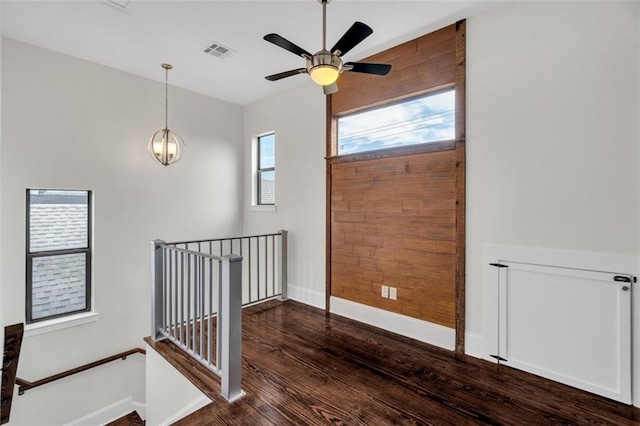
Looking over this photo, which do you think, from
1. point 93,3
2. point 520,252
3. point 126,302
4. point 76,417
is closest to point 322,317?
point 520,252

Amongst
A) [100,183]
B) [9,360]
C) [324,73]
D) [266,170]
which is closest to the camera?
[9,360]

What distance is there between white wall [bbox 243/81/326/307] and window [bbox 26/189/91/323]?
90.9 inches

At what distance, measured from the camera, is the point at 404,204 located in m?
3.08

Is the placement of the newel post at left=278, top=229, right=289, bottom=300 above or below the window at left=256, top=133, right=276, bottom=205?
below

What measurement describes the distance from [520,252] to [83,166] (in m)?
4.57

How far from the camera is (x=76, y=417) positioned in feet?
11.2

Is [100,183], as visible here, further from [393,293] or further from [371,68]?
[393,293]

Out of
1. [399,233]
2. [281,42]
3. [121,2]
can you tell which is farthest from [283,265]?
[121,2]

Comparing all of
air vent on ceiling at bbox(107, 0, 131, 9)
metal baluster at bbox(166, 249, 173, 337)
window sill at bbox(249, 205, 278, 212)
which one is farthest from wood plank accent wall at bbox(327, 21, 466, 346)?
air vent on ceiling at bbox(107, 0, 131, 9)

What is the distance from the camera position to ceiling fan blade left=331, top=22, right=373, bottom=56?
1.96m

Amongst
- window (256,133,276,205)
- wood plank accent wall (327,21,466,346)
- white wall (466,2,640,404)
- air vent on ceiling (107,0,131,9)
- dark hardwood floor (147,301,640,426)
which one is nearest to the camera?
dark hardwood floor (147,301,640,426)

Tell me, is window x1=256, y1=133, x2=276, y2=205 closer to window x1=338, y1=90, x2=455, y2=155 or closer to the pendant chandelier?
the pendant chandelier

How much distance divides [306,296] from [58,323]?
2767mm

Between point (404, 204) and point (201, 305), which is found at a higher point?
point (404, 204)
